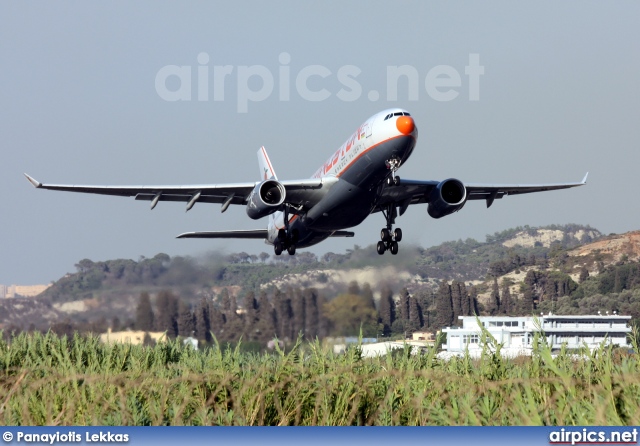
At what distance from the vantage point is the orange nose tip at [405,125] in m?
35.5

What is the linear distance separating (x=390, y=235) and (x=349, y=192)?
26.0 feet

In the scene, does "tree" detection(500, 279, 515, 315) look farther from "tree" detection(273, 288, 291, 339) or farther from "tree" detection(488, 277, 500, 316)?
"tree" detection(273, 288, 291, 339)

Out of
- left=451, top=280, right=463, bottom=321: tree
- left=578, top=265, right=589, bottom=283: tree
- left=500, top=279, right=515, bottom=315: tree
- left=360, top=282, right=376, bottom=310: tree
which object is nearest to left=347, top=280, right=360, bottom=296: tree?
left=360, top=282, right=376, bottom=310: tree

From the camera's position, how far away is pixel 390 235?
46281 mm

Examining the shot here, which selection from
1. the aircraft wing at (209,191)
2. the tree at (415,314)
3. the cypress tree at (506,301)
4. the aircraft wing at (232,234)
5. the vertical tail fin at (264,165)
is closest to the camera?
the aircraft wing at (209,191)

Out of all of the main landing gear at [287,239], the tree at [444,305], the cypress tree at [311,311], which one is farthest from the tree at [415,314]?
the cypress tree at [311,311]

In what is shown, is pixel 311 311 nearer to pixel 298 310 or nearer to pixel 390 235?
pixel 298 310

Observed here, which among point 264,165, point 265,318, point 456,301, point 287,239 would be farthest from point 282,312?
point 456,301

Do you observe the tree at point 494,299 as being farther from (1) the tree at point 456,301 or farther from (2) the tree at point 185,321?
(2) the tree at point 185,321

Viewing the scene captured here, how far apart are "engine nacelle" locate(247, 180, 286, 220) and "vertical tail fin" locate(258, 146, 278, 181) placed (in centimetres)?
1642

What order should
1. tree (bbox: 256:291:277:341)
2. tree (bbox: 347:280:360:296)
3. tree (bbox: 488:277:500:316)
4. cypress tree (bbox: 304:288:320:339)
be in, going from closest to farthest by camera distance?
tree (bbox: 256:291:277:341)
cypress tree (bbox: 304:288:320:339)
tree (bbox: 347:280:360:296)
tree (bbox: 488:277:500:316)

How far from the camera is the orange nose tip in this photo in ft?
116

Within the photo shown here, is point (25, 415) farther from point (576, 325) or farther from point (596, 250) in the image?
point (596, 250)

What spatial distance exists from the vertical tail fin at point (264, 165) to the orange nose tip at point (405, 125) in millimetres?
22466
